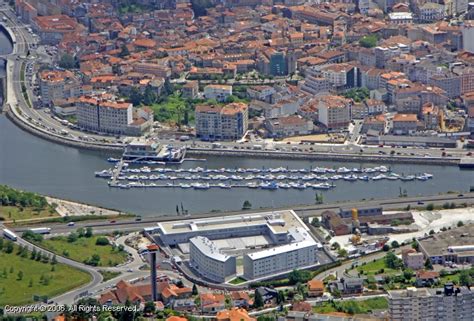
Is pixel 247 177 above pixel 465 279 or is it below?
below

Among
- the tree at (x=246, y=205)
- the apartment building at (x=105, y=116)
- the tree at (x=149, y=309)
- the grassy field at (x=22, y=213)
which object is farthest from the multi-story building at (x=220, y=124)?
the tree at (x=149, y=309)

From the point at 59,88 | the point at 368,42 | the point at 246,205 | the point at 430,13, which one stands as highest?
the point at 430,13

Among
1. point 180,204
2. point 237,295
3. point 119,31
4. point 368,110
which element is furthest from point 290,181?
point 119,31

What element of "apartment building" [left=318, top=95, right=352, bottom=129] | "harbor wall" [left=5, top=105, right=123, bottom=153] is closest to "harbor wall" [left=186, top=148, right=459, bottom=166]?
"harbor wall" [left=5, top=105, right=123, bottom=153]

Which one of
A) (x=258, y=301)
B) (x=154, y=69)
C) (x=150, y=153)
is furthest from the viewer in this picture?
(x=154, y=69)

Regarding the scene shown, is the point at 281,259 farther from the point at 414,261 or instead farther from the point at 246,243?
the point at 414,261

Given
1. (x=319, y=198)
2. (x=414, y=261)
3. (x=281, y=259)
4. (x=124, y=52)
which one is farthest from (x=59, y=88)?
(x=414, y=261)
